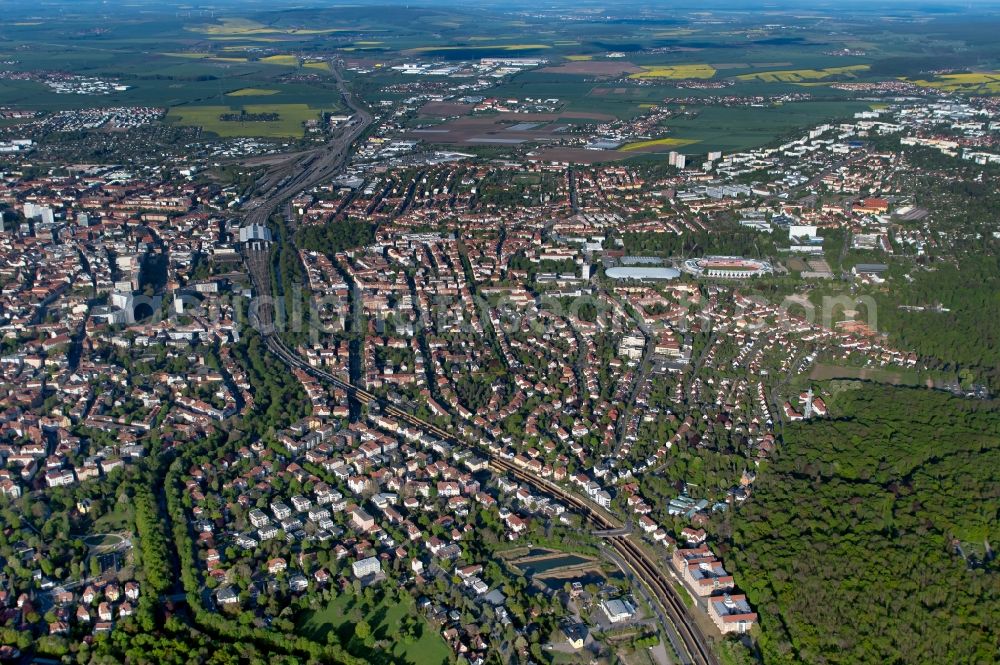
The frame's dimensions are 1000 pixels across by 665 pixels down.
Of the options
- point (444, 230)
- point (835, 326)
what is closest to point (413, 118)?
point (444, 230)

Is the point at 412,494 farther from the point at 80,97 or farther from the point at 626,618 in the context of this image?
the point at 80,97

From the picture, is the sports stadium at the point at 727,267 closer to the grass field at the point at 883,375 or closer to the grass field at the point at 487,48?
the grass field at the point at 883,375

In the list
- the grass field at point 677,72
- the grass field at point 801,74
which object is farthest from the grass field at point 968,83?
the grass field at point 677,72

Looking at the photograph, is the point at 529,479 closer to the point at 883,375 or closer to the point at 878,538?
the point at 878,538

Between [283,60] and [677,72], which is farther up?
[283,60]

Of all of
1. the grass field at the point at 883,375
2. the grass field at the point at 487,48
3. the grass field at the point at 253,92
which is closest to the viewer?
the grass field at the point at 883,375

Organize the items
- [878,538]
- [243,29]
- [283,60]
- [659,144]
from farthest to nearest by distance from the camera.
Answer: [243,29], [283,60], [659,144], [878,538]

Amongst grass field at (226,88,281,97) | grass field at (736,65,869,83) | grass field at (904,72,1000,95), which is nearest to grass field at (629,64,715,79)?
grass field at (736,65,869,83)

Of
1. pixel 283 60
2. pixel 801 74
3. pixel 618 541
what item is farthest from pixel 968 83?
pixel 618 541

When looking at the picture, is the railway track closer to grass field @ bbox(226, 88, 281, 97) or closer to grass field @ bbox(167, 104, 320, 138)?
grass field @ bbox(167, 104, 320, 138)
